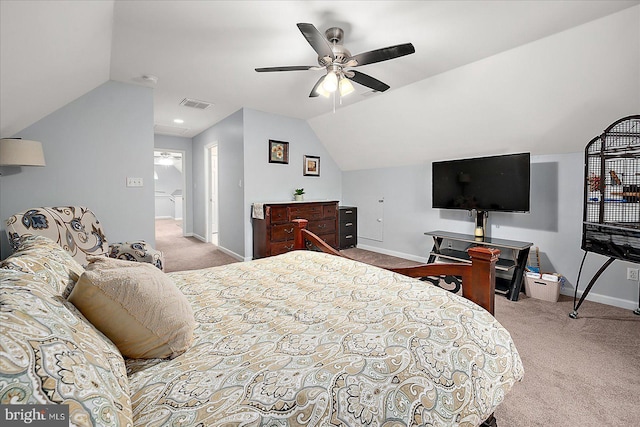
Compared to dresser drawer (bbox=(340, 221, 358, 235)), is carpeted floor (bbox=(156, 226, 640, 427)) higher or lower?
→ lower

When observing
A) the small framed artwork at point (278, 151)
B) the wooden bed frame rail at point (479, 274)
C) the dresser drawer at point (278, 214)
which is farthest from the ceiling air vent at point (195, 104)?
the wooden bed frame rail at point (479, 274)

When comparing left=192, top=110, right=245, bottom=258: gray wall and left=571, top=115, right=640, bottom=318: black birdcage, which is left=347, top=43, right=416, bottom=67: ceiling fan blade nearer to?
left=571, top=115, right=640, bottom=318: black birdcage

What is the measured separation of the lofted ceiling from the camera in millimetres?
1896

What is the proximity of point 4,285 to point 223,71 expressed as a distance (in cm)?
307

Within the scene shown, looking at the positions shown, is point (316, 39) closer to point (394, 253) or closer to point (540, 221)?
point (540, 221)

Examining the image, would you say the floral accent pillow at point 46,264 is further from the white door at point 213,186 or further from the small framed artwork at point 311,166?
the white door at point 213,186

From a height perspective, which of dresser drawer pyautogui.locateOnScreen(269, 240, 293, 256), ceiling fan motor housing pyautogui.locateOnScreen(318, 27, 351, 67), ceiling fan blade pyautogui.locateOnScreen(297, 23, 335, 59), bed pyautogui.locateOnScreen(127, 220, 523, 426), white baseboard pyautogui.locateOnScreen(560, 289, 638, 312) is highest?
ceiling fan motor housing pyautogui.locateOnScreen(318, 27, 351, 67)

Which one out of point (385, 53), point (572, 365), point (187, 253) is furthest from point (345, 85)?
point (187, 253)

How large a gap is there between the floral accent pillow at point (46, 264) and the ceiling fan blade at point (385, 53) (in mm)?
2205

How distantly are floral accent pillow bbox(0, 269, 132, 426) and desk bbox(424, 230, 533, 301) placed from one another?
355 cm

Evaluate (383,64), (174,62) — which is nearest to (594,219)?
(383,64)

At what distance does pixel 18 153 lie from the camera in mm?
2547

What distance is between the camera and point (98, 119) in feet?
11.0

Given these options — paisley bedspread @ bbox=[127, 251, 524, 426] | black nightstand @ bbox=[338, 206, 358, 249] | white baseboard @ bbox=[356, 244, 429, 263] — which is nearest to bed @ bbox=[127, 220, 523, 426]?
paisley bedspread @ bbox=[127, 251, 524, 426]
